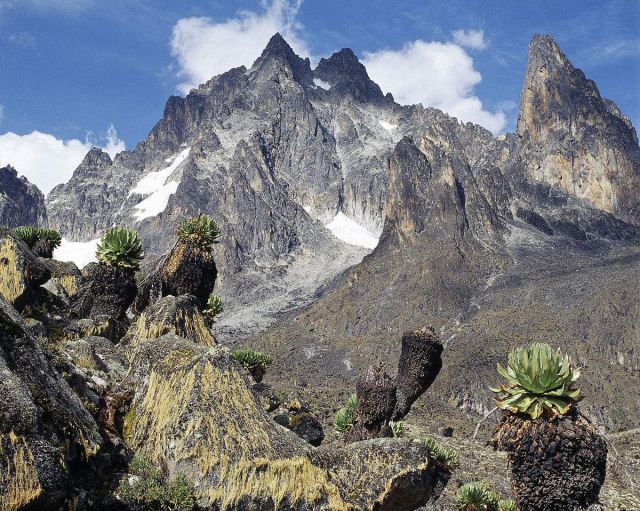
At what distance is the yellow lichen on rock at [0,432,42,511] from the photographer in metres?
7.33

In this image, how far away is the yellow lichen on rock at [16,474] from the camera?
7.33 meters

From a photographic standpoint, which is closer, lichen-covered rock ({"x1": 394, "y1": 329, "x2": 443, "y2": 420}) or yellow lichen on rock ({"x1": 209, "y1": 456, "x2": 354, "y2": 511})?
yellow lichen on rock ({"x1": 209, "y1": 456, "x2": 354, "y2": 511})

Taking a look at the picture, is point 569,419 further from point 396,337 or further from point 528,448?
point 396,337

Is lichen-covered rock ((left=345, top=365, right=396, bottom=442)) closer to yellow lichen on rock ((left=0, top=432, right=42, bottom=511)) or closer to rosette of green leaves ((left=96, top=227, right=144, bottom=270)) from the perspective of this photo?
rosette of green leaves ((left=96, top=227, right=144, bottom=270))

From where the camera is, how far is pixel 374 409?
17.9 m

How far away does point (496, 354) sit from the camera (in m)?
143

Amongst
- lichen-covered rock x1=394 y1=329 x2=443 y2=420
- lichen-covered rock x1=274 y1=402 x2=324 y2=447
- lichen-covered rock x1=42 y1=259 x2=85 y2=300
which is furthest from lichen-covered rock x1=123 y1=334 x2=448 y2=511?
lichen-covered rock x1=42 y1=259 x2=85 y2=300

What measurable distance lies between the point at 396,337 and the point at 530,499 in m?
169

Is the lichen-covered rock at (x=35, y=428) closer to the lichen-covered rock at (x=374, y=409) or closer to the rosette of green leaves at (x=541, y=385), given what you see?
the rosette of green leaves at (x=541, y=385)

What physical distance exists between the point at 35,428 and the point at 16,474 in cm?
63

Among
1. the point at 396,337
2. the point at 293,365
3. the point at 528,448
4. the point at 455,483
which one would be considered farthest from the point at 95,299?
the point at 396,337

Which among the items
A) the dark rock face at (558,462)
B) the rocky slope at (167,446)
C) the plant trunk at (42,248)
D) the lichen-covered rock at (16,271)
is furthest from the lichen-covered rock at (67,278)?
the dark rock face at (558,462)

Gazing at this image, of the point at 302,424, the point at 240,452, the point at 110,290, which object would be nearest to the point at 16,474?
the point at 240,452

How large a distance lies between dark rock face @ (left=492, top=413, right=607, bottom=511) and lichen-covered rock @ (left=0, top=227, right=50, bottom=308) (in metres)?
11.8
